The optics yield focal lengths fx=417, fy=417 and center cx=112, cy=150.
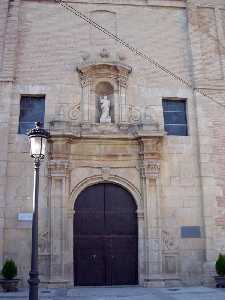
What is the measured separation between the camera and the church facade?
12.6 meters

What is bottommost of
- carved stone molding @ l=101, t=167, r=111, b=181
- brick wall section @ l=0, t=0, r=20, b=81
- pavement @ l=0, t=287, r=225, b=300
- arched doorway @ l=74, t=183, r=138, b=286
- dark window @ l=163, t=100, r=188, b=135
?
pavement @ l=0, t=287, r=225, b=300

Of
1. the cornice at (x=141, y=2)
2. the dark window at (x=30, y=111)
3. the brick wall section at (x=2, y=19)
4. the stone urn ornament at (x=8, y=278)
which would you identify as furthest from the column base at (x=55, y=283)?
the cornice at (x=141, y=2)

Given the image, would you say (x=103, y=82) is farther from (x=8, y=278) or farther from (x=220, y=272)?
(x=220, y=272)

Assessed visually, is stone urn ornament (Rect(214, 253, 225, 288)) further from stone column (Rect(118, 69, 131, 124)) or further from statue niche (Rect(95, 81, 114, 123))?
statue niche (Rect(95, 81, 114, 123))

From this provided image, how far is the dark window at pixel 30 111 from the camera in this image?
13531 millimetres

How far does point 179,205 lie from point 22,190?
16.1ft

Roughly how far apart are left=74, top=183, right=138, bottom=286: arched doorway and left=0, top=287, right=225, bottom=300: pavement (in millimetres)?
617

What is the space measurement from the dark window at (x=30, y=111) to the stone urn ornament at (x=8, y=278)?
4253mm

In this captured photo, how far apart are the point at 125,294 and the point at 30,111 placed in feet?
21.5

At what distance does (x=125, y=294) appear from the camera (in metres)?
10.9

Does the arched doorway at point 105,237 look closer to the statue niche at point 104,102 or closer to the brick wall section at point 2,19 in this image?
the statue niche at point 104,102

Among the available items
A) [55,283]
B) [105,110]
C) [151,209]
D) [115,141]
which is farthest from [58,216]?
[105,110]

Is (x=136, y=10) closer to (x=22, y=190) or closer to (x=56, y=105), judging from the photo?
(x=56, y=105)

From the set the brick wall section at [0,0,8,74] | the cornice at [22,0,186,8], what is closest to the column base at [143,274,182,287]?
the brick wall section at [0,0,8,74]
